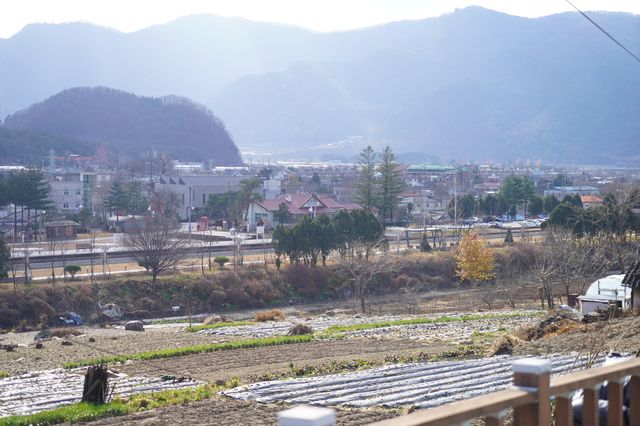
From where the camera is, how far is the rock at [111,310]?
29281mm

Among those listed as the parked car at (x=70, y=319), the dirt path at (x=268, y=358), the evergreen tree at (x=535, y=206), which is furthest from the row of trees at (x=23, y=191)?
the evergreen tree at (x=535, y=206)

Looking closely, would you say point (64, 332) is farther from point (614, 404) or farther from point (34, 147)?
point (34, 147)

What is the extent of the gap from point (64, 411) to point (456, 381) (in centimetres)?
493

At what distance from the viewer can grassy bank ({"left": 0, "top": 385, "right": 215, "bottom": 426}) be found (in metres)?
10.4

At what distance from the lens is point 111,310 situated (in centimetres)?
2944

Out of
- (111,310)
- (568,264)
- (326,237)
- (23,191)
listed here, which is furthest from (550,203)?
(111,310)

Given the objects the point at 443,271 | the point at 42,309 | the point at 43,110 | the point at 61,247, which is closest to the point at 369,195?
the point at 443,271

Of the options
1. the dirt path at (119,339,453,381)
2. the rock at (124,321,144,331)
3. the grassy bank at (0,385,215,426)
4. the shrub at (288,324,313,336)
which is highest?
the grassy bank at (0,385,215,426)

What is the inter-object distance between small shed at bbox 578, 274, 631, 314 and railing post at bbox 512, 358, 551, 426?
1642 centimetres

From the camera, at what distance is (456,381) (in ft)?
33.9

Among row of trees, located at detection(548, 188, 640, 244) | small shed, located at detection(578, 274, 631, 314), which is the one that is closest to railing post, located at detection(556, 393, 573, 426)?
small shed, located at detection(578, 274, 631, 314)

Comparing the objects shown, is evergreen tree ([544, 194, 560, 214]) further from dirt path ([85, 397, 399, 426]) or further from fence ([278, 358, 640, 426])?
fence ([278, 358, 640, 426])

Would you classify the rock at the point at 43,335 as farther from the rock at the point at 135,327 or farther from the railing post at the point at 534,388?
the railing post at the point at 534,388

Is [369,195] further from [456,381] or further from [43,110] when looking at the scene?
[43,110]
